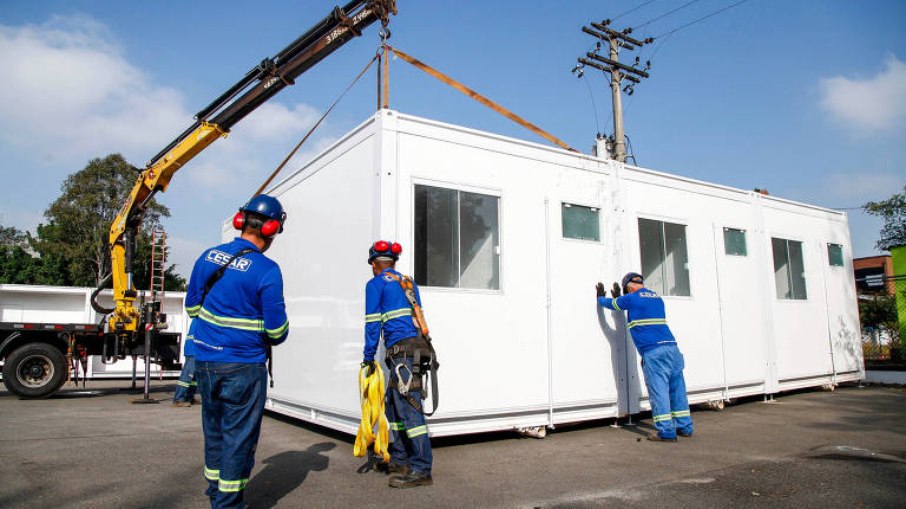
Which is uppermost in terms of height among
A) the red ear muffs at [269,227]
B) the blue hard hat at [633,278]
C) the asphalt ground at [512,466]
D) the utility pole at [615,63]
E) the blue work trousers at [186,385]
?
the utility pole at [615,63]

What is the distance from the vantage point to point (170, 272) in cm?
3541

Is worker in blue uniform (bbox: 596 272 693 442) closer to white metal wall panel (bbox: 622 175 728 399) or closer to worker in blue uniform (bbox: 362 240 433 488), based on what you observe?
white metal wall panel (bbox: 622 175 728 399)

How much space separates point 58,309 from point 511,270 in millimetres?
16371

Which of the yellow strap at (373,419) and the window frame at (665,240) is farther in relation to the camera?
the window frame at (665,240)

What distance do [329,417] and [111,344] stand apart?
7.67 meters

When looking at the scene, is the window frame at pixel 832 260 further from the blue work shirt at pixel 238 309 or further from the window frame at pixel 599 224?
the blue work shirt at pixel 238 309

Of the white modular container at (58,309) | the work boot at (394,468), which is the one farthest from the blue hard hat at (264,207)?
the white modular container at (58,309)

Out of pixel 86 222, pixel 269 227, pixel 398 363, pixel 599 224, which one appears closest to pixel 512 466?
pixel 398 363

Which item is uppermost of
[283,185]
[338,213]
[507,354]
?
[283,185]

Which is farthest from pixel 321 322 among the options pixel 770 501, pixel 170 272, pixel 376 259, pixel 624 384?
pixel 170 272

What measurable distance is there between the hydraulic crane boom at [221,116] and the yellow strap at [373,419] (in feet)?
18.2

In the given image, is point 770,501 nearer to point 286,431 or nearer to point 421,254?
point 421,254

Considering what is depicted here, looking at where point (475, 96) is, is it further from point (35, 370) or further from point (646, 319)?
point (35, 370)

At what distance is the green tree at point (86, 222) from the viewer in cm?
3017
